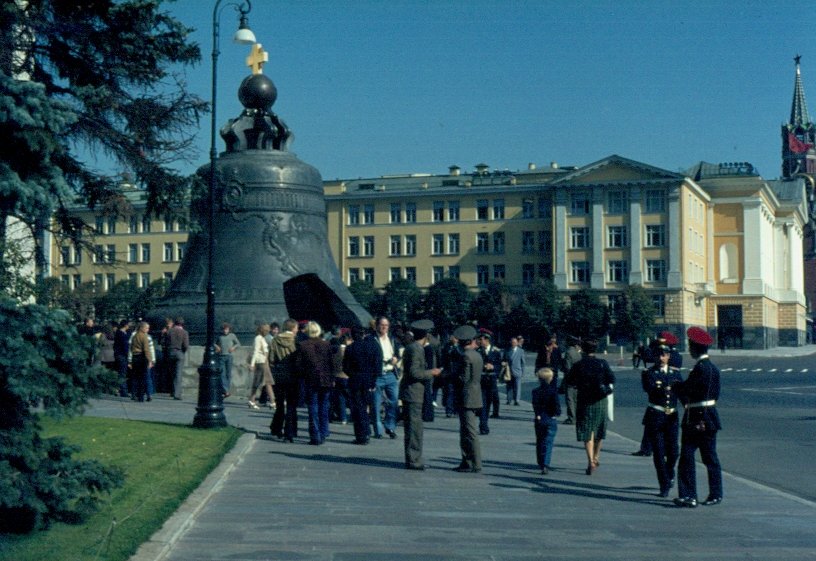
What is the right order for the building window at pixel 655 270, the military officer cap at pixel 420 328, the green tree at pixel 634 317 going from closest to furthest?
the military officer cap at pixel 420 328, the green tree at pixel 634 317, the building window at pixel 655 270

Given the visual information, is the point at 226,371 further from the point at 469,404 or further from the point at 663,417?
the point at 663,417

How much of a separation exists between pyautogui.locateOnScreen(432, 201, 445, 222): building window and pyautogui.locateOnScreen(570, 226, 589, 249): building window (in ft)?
39.0

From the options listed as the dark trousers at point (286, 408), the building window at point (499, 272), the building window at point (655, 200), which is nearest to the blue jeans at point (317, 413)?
the dark trousers at point (286, 408)

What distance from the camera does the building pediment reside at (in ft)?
293

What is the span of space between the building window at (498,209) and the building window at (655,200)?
510 inches

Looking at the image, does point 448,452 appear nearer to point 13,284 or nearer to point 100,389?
point 13,284

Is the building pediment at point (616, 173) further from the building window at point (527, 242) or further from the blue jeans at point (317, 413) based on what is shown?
the blue jeans at point (317, 413)

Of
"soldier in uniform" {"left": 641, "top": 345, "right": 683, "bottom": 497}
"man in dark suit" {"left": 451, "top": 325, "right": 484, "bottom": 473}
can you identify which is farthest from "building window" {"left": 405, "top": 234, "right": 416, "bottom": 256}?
"soldier in uniform" {"left": 641, "top": 345, "right": 683, "bottom": 497}

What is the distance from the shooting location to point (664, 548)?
8.22 m

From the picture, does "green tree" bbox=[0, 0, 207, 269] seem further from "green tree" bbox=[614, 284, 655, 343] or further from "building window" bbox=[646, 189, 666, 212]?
"building window" bbox=[646, 189, 666, 212]

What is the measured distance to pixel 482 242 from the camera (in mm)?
98438

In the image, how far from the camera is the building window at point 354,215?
102 metres

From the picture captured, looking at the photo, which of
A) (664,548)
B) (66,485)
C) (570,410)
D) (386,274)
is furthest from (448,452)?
(386,274)

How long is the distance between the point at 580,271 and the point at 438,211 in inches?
549
